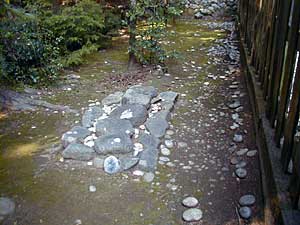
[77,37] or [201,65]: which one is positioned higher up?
[77,37]

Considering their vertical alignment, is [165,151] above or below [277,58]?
below

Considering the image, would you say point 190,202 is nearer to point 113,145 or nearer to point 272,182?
point 272,182

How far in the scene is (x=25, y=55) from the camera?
4.26 m

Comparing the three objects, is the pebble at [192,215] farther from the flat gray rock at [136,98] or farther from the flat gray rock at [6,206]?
the flat gray rock at [136,98]

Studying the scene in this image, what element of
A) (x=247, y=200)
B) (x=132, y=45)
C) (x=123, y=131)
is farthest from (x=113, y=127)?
(x=132, y=45)

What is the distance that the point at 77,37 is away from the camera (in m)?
5.27

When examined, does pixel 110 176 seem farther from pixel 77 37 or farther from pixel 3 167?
pixel 77 37

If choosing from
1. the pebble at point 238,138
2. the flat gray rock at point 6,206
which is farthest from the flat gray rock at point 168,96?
the flat gray rock at point 6,206

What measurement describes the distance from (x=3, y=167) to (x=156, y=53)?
9.06ft

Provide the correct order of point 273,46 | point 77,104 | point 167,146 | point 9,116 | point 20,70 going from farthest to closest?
point 20,70, point 77,104, point 9,116, point 167,146, point 273,46

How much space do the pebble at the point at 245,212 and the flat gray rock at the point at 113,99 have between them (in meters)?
1.90

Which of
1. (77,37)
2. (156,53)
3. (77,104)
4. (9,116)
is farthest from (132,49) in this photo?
(9,116)

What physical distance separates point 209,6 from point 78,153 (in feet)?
23.6

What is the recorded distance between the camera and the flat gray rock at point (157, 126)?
3.21m
